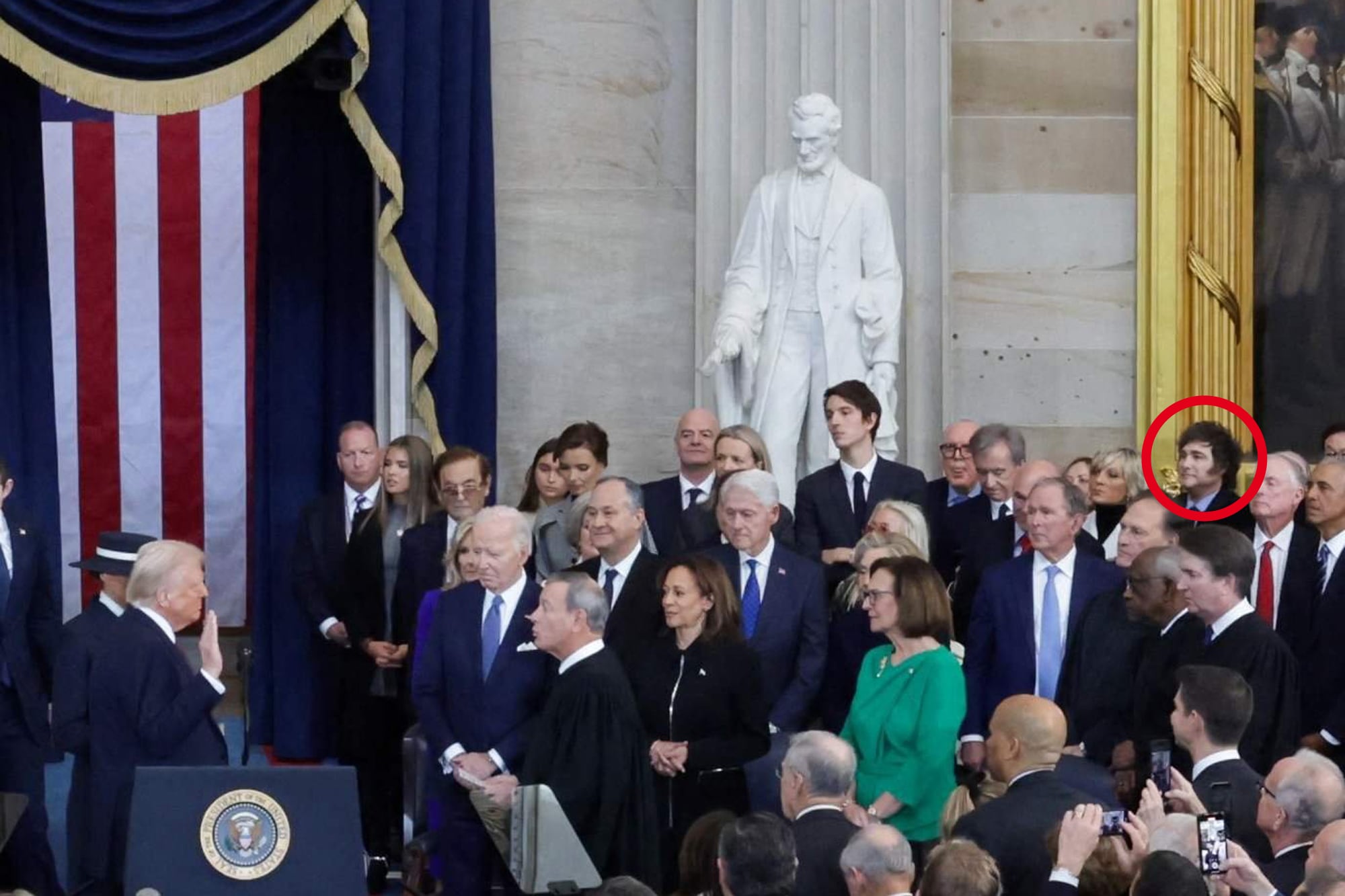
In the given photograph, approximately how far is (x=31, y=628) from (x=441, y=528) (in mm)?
1621

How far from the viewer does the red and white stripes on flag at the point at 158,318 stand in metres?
13.3

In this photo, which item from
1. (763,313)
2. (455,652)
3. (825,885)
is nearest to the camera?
(825,885)

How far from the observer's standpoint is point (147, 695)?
27.9 feet

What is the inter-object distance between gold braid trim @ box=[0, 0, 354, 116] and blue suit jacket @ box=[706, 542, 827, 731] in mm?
3566

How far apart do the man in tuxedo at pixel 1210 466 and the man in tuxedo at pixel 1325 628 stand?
0.48 metres

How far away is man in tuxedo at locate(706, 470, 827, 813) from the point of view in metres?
9.30

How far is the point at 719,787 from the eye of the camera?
8766mm

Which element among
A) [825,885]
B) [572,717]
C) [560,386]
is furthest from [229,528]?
[825,885]

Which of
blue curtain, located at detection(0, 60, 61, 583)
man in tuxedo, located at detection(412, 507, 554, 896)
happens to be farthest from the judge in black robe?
blue curtain, located at detection(0, 60, 61, 583)

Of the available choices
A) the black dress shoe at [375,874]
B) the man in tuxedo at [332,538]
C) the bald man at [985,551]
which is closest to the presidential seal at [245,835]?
the black dress shoe at [375,874]

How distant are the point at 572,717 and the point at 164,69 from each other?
448 centimetres

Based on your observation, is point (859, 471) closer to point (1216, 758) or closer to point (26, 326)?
point (1216, 758)

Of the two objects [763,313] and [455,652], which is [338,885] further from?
[763,313]

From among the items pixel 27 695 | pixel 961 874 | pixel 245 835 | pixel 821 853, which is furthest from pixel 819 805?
pixel 27 695
